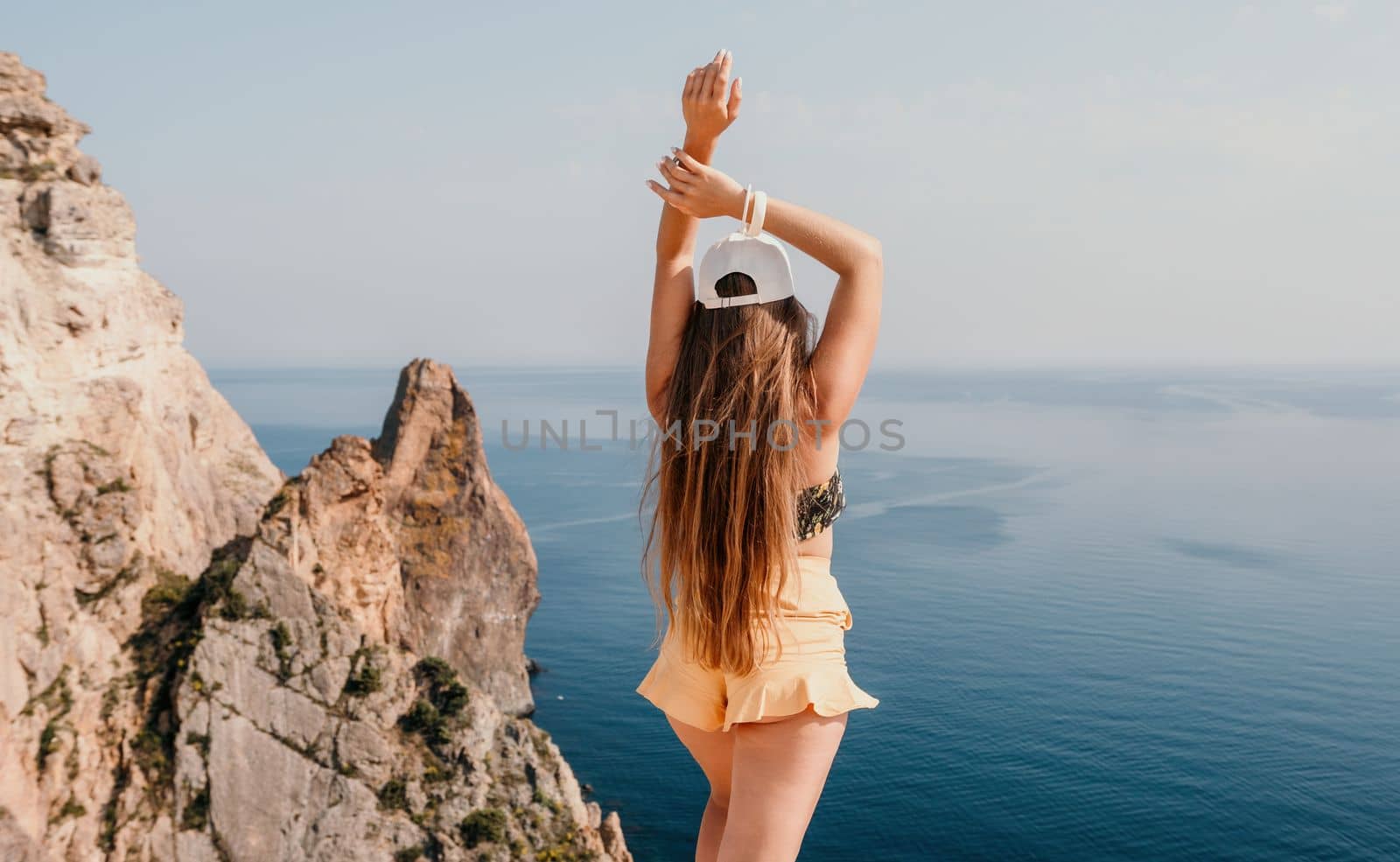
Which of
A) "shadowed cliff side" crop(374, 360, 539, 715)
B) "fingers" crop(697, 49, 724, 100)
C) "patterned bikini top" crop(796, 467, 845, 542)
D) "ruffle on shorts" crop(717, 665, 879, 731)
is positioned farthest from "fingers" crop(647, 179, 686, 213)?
"shadowed cliff side" crop(374, 360, 539, 715)

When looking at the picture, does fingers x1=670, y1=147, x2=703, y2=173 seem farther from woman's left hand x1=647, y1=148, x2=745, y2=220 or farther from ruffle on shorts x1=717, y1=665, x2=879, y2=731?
ruffle on shorts x1=717, y1=665, x2=879, y2=731

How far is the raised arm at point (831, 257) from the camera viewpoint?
2.18 meters

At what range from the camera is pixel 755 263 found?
2189mm

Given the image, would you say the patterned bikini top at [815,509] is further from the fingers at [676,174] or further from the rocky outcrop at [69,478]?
the rocky outcrop at [69,478]

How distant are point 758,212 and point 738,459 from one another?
1.96 feet

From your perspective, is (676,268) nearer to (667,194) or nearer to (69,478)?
(667,194)

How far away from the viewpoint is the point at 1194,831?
35.4 metres

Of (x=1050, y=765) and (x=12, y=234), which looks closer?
(x=12, y=234)

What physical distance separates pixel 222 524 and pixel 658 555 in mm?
28281

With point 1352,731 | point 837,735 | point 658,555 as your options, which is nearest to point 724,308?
point 658,555

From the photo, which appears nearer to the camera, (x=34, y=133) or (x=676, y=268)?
(x=676, y=268)

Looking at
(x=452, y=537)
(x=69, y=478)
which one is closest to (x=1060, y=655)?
(x=452, y=537)

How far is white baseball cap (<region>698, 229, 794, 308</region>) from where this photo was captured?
2.18 metres

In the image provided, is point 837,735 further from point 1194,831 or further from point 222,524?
point 1194,831
